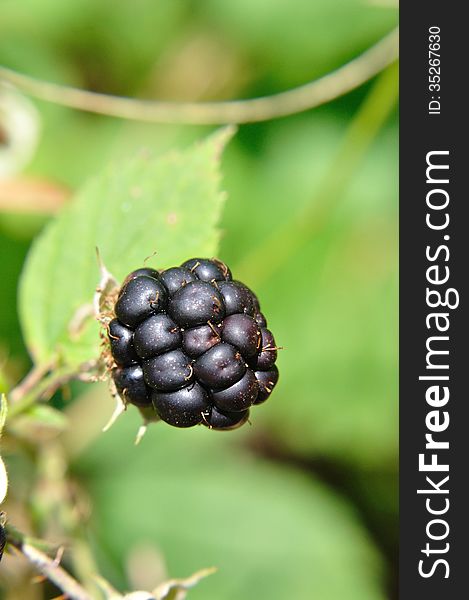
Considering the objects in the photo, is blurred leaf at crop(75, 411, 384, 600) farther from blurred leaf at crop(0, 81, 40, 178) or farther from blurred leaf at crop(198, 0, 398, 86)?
blurred leaf at crop(198, 0, 398, 86)

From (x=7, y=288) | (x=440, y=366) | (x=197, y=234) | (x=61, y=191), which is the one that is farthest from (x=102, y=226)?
(x=440, y=366)

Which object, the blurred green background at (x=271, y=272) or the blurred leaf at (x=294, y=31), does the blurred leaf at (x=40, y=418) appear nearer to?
the blurred green background at (x=271, y=272)

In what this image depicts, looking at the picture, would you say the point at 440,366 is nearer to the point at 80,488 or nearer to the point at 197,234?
the point at 197,234

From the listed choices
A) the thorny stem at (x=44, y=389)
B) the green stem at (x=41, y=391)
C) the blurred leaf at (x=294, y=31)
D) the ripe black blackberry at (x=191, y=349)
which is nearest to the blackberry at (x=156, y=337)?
the ripe black blackberry at (x=191, y=349)

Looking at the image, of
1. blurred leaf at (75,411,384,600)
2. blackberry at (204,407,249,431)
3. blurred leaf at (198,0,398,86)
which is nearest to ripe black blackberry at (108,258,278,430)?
blackberry at (204,407,249,431)

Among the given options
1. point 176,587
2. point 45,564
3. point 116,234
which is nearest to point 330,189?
point 116,234

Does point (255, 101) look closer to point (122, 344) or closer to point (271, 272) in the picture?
point (271, 272)
